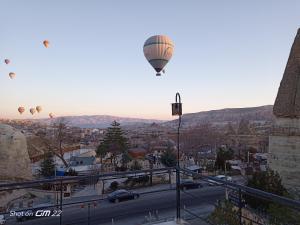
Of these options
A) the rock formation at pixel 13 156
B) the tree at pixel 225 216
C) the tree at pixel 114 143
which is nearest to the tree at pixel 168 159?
the tree at pixel 114 143

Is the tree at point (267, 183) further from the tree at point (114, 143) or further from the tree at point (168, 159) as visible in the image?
the tree at point (114, 143)

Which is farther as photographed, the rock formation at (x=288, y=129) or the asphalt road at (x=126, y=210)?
the asphalt road at (x=126, y=210)

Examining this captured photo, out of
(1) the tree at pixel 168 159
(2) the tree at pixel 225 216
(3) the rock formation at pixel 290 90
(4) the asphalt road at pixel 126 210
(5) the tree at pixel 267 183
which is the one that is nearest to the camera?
(2) the tree at pixel 225 216

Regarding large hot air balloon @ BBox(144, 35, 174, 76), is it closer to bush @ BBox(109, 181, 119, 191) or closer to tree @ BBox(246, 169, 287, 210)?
tree @ BBox(246, 169, 287, 210)

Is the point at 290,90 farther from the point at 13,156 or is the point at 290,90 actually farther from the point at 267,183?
the point at 13,156

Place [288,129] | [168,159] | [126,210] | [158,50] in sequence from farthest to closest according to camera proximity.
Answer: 1. [168,159]
2. [126,210]
3. [288,129]
4. [158,50]

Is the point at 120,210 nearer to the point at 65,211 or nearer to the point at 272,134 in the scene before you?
the point at 65,211

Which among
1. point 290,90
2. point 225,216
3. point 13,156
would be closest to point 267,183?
point 225,216
